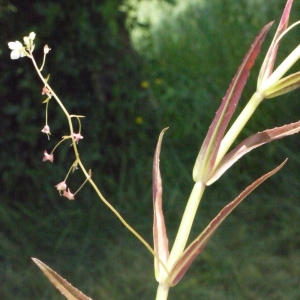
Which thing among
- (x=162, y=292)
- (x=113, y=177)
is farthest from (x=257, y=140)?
(x=113, y=177)

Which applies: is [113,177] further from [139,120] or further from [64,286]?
[64,286]

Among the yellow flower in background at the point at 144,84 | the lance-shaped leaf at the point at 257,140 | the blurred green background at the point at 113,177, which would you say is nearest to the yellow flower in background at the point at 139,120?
the blurred green background at the point at 113,177

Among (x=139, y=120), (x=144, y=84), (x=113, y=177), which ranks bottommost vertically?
(x=113, y=177)

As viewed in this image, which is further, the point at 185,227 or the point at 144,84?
the point at 144,84

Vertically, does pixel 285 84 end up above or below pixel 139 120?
above

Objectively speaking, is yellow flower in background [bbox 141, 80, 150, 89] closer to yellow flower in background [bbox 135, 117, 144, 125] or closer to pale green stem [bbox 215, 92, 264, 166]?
yellow flower in background [bbox 135, 117, 144, 125]

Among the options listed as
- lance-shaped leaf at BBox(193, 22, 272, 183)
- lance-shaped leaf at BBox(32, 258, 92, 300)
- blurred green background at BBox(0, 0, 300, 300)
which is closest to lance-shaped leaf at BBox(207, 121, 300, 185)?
lance-shaped leaf at BBox(193, 22, 272, 183)
